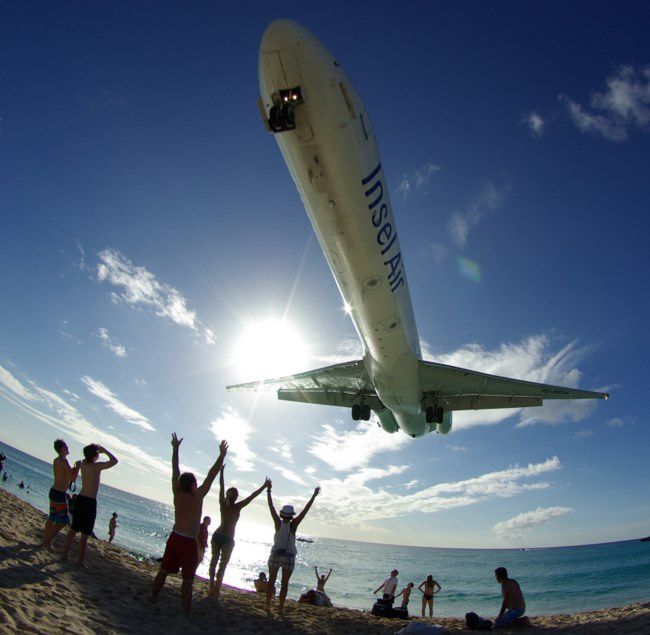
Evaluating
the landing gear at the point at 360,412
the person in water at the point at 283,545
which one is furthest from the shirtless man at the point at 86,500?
the landing gear at the point at 360,412

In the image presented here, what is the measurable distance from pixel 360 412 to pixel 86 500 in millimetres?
12288

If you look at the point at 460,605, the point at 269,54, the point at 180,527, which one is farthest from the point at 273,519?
the point at 460,605

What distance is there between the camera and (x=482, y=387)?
15.2 m

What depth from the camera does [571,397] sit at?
45.8 ft

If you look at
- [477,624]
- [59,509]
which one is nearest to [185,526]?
[59,509]

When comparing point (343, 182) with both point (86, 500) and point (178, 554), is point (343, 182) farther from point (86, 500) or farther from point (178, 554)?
point (86, 500)

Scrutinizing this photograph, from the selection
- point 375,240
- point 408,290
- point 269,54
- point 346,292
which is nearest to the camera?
point 269,54

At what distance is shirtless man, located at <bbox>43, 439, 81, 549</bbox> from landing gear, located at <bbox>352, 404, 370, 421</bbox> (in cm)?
1180

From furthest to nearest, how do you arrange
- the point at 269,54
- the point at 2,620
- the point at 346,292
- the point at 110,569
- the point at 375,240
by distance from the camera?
the point at 346,292, the point at 375,240, the point at 110,569, the point at 269,54, the point at 2,620

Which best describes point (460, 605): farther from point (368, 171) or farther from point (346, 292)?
point (368, 171)

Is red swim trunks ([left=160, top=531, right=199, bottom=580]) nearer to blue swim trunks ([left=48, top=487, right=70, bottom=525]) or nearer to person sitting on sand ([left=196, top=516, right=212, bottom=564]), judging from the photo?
blue swim trunks ([left=48, top=487, right=70, bottom=525])

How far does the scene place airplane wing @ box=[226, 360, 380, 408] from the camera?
16.7m

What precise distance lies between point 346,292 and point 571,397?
9323 millimetres

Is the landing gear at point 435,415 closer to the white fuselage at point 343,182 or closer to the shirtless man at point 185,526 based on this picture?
the white fuselage at point 343,182
